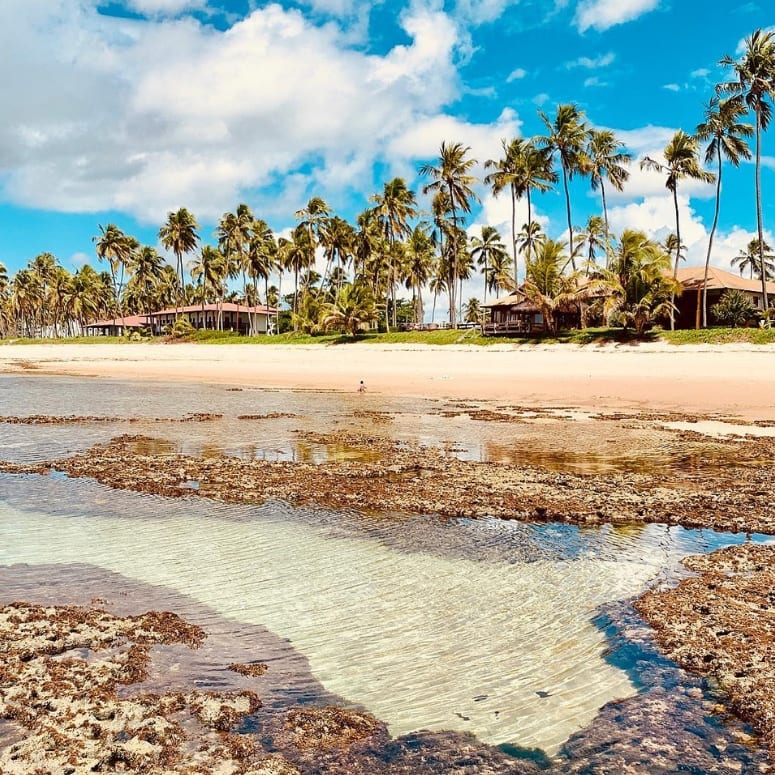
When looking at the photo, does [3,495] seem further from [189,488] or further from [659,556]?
[659,556]

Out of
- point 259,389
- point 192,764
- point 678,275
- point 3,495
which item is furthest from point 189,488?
point 678,275

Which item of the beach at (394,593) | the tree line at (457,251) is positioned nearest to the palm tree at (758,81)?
the tree line at (457,251)

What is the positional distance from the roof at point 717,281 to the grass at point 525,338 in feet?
26.4

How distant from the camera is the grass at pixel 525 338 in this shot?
127 feet

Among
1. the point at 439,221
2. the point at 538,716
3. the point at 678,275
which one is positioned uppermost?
the point at 439,221

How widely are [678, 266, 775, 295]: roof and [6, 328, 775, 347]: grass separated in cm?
806

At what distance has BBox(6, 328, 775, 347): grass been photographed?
38844 millimetres

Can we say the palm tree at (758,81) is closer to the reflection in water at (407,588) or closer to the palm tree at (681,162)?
the palm tree at (681,162)

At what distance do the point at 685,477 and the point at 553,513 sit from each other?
3317 mm

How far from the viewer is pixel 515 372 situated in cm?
3450

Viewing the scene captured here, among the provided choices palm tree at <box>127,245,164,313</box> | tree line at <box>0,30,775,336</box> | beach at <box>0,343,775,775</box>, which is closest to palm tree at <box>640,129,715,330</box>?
tree line at <box>0,30,775,336</box>

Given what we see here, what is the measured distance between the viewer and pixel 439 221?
66.8 metres

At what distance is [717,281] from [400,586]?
51.5m

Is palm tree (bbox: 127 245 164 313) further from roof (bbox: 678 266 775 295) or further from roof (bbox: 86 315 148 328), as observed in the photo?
roof (bbox: 678 266 775 295)
